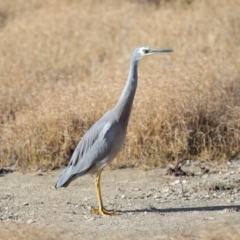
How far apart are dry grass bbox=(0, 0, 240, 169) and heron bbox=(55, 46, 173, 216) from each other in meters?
1.86

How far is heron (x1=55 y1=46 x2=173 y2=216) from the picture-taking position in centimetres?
758

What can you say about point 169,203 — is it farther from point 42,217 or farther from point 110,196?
point 42,217

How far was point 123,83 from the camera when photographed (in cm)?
1079

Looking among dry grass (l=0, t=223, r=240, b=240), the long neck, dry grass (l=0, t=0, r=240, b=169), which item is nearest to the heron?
the long neck

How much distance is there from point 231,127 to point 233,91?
2.42ft

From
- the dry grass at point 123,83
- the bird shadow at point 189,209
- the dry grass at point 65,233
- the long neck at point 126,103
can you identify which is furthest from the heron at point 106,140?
the dry grass at point 123,83

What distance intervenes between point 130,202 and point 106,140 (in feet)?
2.87

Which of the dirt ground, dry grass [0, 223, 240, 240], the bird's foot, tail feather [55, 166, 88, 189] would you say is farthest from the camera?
tail feather [55, 166, 88, 189]

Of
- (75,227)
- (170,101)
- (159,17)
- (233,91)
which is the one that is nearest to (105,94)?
(170,101)

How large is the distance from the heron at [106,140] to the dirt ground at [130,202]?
1.12 feet

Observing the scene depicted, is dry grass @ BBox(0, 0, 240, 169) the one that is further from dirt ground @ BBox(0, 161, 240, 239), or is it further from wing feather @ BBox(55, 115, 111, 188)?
Result: wing feather @ BBox(55, 115, 111, 188)

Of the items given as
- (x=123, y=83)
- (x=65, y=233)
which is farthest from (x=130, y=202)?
(x=123, y=83)

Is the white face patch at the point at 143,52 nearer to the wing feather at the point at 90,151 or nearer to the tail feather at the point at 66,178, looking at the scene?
the wing feather at the point at 90,151

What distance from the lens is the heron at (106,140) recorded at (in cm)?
758
